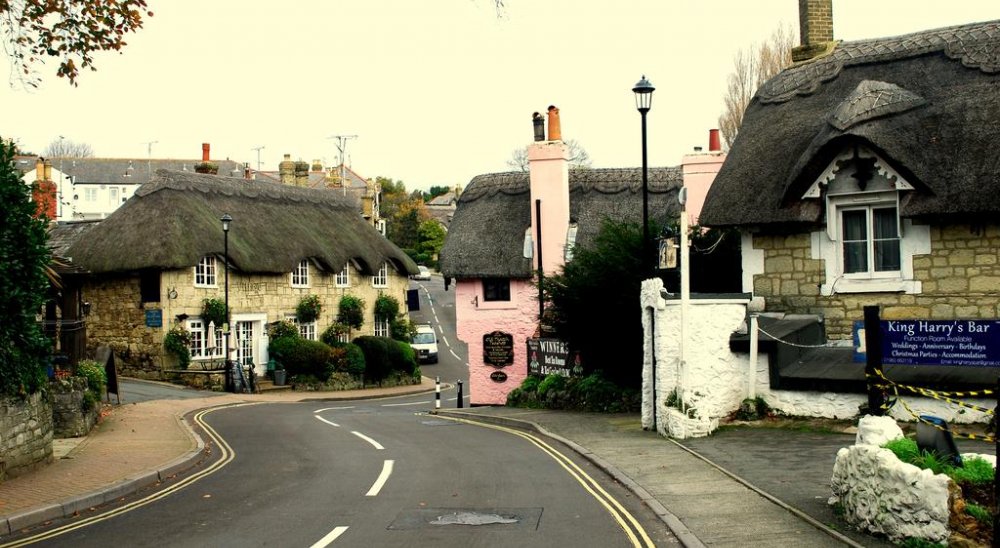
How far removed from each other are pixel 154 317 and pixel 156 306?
1.44 feet

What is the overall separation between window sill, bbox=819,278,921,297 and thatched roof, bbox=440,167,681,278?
16715 millimetres

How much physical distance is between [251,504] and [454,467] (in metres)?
3.88

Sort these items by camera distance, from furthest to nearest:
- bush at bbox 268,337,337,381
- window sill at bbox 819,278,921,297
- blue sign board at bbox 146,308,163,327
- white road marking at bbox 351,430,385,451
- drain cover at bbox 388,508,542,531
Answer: bush at bbox 268,337,337,381 < blue sign board at bbox 146,308,163,327 < white road marking at bbox 351,430,385,451 < window sill at bbox 819,278,921,297 < drain cover at bbox 388,508,542,531

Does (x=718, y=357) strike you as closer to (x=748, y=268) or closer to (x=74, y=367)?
(x=748, y=268)

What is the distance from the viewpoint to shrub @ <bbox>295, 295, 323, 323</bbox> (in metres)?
43.1

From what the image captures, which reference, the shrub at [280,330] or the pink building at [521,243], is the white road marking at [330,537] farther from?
the shrub at [280,330]

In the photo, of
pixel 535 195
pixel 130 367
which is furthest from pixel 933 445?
pixel 130 367

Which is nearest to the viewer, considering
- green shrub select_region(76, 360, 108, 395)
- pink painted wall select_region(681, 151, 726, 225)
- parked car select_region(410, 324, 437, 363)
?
green shrub select_region(76, 360, 108, 395)

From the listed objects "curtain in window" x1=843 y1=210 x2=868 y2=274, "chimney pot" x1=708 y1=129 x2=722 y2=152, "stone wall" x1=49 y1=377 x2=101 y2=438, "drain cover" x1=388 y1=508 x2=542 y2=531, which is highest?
"chimney pot" x1=708 y1=129 x2=722 y2=152

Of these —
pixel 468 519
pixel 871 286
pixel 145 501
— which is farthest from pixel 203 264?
pixel 468 519

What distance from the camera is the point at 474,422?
2419cm

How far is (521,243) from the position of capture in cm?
3581

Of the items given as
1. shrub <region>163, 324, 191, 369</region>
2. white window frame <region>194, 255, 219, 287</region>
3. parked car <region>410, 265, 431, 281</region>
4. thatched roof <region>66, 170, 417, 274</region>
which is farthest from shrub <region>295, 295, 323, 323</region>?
parked car <region>410, 265, 431, 281</region>

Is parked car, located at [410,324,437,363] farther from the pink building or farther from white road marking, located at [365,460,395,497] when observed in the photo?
white road marking, located at [365,460,395,497]
